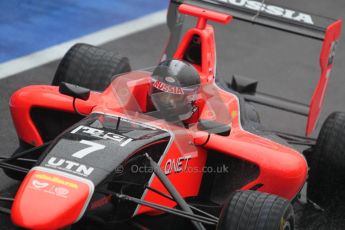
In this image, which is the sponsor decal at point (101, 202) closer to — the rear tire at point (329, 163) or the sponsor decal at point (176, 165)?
the sponsor decal at point (176, 165)

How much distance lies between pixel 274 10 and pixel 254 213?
268 centimetres

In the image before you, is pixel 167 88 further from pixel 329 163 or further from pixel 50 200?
pixel 329 163

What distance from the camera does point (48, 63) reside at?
9.93 m

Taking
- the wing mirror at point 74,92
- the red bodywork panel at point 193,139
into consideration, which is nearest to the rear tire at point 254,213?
the red bodywork panel at point 193,139

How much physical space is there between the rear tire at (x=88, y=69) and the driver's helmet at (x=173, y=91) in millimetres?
1135

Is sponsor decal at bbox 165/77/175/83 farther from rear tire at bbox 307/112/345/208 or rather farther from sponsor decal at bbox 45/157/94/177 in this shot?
rear tire at bbox 307/112/345/208

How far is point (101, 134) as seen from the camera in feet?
18.9

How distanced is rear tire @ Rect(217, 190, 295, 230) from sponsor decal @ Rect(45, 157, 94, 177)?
916 millimetres

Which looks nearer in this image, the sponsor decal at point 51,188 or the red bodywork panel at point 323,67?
the sponsor decal at point 51,188

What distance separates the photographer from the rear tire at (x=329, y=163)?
698 centimetres

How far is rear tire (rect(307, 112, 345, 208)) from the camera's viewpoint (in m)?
6.98

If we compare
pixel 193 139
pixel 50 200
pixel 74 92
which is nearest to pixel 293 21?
pixel 193 139

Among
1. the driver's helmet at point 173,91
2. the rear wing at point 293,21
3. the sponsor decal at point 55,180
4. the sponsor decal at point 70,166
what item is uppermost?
the rear wing at point 293,21

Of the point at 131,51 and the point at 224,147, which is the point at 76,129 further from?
the point at 131,51
